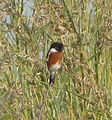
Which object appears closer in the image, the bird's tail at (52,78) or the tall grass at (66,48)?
the bird's tail at (52,78)

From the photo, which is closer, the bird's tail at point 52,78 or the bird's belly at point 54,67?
the bird's tail at point 52,78

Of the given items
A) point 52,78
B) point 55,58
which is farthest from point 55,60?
point 52,78

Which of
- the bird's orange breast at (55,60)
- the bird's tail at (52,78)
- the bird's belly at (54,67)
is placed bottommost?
the bird's tail at (52,78)

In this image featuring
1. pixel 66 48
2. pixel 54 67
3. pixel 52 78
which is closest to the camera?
pixel 52 78

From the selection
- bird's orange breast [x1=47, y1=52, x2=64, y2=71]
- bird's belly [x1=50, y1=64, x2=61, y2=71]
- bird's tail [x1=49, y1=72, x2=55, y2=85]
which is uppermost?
bird's orange breast [x1=47, y1=52, x2=64, y2=71]

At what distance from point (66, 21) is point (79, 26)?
0.59 ft

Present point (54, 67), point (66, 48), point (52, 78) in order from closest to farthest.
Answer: point (52, 78)
point (54, 67)
point (66, 48)

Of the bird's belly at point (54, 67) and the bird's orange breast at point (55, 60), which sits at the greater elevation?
the bird's orange breast at point (55, 60)

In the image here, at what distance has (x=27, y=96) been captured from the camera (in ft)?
7.86

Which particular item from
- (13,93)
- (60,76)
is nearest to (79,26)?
(60,76)

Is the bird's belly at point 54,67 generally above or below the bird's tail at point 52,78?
above

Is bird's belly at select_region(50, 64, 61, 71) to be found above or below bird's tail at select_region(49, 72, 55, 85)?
above

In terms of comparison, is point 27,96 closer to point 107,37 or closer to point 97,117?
point 97,117

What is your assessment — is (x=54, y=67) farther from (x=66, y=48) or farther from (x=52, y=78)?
(x=66, y=48)
